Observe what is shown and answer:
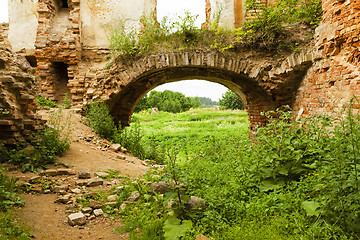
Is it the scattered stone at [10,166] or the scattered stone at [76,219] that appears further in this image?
the scattered stone at [10,166]

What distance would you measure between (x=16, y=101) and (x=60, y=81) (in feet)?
14.3

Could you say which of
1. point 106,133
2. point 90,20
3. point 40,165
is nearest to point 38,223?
point 40,165

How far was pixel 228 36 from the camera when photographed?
6.89m

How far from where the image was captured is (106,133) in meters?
6.59

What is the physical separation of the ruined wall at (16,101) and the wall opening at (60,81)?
3561 mm

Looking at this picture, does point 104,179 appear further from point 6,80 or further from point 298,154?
point 298,154

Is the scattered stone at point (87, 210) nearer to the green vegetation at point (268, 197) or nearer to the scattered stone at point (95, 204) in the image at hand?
the scattered stone at point (95, 204)

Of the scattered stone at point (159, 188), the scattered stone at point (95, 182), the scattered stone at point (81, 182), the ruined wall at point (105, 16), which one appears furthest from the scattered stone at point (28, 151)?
the ruined wall at point (105, 16)

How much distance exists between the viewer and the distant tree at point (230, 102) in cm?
3631

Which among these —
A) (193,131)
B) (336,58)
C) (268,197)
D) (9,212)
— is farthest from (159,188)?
(193,131)

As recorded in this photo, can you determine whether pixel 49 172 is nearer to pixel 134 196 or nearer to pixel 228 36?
pixel 134 196

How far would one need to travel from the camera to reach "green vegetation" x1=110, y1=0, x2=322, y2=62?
Result: 21.1 feet

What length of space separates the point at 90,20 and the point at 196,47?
3.95 meters

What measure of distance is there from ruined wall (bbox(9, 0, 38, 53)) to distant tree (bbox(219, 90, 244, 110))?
97.2ft
